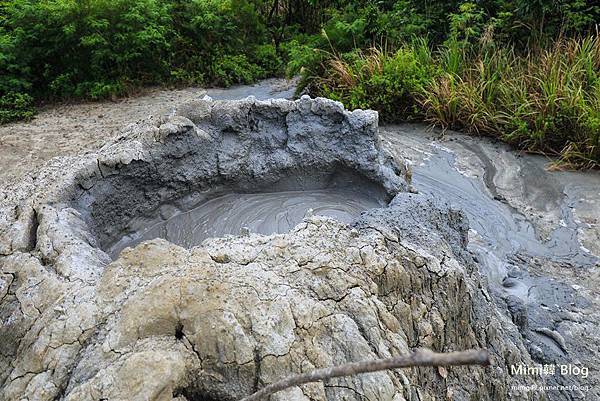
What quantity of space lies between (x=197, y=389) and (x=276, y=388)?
26.0 inches

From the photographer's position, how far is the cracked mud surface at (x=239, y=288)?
162cm

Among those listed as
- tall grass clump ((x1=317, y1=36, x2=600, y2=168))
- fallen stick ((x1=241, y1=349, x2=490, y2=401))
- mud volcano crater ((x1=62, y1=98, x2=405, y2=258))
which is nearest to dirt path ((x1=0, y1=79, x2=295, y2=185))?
tall grass clump ((x1=317, y1=36, x2=600, y2=168))

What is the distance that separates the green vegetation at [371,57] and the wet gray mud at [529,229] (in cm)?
41

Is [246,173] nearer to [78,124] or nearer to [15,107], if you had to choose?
[78,124]

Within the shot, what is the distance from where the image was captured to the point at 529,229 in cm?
418

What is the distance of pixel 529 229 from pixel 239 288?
3131 mm

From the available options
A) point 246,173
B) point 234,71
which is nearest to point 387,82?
point 234,71

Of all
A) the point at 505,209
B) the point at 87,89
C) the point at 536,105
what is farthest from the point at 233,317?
the point at 87,89

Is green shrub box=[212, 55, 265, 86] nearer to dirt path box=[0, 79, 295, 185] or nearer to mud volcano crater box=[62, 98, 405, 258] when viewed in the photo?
dirt path box=[0, 79, 295, 185]

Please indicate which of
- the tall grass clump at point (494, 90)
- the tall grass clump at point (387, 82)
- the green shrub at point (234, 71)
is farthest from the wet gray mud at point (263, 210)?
the green shrub at point (234, 71)

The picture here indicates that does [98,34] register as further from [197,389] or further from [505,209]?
[197,389]

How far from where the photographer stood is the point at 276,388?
3.36 ft

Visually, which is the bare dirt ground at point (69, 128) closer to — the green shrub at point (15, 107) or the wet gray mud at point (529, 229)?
the green shrub at point (15, 107)

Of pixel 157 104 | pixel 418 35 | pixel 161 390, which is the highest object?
pixel 161 390
